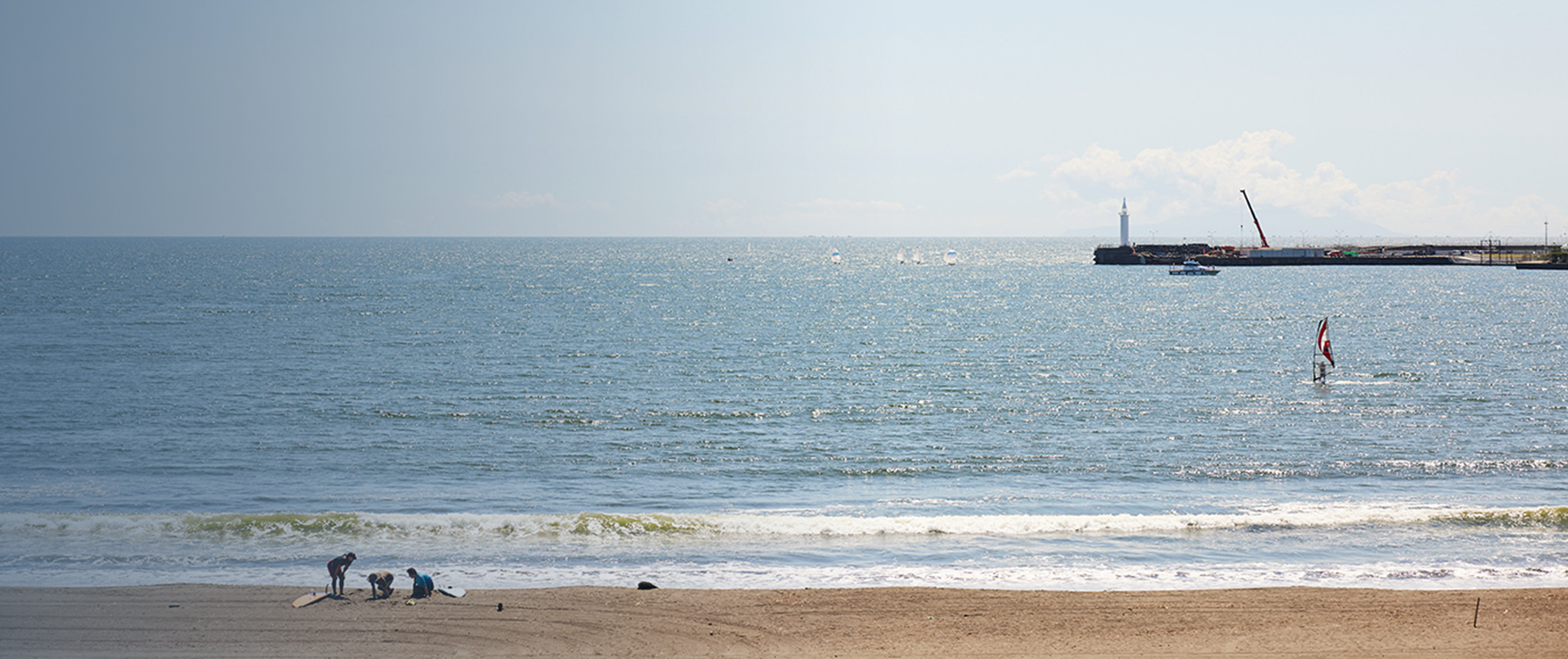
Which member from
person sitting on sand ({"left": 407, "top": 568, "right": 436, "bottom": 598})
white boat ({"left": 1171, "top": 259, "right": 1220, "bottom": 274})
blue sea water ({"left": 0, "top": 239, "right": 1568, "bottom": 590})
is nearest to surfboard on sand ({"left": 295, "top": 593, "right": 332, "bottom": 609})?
person sitting on sand ({"left": 407, "top": 568, "right": 436, "bottom": 598})

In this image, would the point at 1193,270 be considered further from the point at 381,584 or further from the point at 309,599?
the point at 309,599

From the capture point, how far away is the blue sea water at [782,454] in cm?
1927

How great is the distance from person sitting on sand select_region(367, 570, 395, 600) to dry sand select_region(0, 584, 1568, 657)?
0.17 metres

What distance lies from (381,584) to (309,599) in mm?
1088

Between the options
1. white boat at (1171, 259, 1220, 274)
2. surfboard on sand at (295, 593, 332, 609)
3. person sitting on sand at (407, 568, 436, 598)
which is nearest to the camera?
surfboard on sand at (295, 593, 332, 609)

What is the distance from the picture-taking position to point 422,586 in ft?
53.7

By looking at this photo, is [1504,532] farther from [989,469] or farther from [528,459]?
[528,459]

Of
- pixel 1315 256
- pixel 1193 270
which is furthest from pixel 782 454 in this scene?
pixel 1315 256

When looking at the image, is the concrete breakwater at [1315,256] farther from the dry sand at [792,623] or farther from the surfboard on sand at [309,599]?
the surfboard on sand at [309,599]

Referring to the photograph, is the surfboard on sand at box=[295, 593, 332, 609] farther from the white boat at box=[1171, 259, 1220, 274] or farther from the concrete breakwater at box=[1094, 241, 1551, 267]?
the concrete breakwater at box=[1094, 241, 1551, 267]

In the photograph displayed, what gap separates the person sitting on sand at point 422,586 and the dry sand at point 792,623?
0.83 feet

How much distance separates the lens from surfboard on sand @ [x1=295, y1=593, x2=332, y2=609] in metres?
15.8

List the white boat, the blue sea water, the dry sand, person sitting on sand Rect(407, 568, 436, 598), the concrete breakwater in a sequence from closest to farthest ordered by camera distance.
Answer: the dry sand → person sitting on sand Rect(407, 568, 436, 598) → the blue sea water → the white boat → the concrete breakwater

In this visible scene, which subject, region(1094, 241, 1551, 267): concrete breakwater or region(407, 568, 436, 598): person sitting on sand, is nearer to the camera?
region(407, 568, 436, 598): person sitting on sand
